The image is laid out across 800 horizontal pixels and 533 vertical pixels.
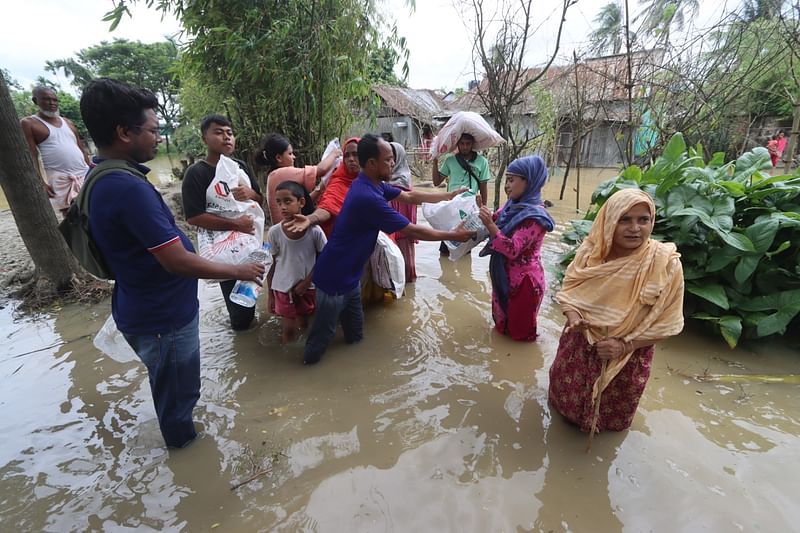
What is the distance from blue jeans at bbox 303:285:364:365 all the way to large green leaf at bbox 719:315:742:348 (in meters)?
2.95

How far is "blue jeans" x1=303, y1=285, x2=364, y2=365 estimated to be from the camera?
2760 millimetres

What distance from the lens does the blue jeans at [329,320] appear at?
2760 millimetres

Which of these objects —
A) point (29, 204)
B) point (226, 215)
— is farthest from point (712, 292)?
point (29, 204)

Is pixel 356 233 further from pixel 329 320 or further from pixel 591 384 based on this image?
pixel 591 384

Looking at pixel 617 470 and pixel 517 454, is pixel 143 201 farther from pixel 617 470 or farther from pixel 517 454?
pixel 617 470

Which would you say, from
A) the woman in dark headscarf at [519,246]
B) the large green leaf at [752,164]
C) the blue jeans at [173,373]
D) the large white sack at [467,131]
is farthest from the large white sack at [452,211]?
the large green leaf at [752,164]

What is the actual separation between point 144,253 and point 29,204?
3242 mm

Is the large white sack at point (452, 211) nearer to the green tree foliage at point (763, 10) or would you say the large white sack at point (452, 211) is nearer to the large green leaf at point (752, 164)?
the large green leaf at point (752, 164)

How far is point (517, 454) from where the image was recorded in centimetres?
210

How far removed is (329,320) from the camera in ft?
9.20

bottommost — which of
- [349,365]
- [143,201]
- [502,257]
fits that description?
[349,365]

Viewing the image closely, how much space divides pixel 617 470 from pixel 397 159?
3090mm

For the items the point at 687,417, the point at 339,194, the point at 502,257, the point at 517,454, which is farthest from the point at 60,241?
the point at 687,417

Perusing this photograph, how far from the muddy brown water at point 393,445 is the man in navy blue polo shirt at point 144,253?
48 cm
